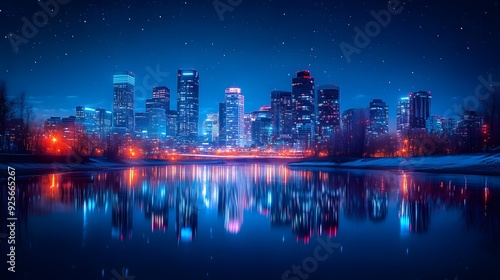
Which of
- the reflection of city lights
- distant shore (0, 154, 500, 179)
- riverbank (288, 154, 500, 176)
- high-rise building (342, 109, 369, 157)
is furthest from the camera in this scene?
high-rise building (342, 109, 369, 157)

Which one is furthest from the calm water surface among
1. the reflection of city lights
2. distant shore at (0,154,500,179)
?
distant shore at (0,154,500,179)

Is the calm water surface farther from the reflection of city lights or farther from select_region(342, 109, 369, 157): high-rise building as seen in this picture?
select_region(342, 109, 369, 157): high-rise building

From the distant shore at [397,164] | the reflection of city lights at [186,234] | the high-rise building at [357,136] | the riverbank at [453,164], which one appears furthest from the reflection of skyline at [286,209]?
the high-rise building at [357,136]

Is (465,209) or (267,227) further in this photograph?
(465,209)

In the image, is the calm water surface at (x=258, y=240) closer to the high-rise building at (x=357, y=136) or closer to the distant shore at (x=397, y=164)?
the distant shore at (x=397, y=164)

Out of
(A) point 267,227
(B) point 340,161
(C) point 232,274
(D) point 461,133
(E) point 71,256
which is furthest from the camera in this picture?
(D) point 461,133

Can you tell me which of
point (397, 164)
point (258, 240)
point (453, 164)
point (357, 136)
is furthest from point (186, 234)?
point (357, 136)

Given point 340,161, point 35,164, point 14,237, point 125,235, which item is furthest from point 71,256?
point 340,161

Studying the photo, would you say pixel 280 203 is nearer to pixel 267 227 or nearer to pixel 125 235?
pixel 267 227

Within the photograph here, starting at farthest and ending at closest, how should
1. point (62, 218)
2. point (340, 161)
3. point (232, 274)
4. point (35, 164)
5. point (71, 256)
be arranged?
point (340, 161) → point (35, 164) → point (62, 218) → point (71, 256) → point (232, 274)

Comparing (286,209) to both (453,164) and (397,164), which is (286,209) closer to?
(453,164)

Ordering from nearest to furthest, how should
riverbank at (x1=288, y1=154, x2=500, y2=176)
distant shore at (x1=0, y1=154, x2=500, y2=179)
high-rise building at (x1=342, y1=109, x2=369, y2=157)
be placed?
riverbank at (x1=288, y1=154, x2=500, y2=176) < distant shore at (x1=0, y1=154, x2=500, y2=179) < high-rise building at (x1=342, y1=109, x2=369, y2=157)
